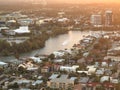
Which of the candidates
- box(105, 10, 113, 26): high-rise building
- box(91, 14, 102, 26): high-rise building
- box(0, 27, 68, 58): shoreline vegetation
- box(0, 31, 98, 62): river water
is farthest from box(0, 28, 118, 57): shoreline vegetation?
box(105, 10, 113, 26): high-rise building

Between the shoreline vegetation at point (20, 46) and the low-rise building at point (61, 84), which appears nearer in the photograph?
the low-rise building at point (61, 84)

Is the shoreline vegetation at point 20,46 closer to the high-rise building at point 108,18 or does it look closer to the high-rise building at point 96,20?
the high-rise building at point 96,20

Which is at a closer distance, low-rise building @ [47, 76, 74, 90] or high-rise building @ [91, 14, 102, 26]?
low-rise building @ [47, 76, 74, 90]

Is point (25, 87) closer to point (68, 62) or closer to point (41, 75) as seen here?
point (41, 75)

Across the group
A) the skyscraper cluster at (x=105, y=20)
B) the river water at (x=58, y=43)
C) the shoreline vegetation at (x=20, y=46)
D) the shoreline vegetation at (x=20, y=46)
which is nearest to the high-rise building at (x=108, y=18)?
the skyscraper cluster at (x=105, y=20)

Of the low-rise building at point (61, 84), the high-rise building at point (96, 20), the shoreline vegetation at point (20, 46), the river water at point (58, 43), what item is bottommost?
the high-rise building at point (96, 20)

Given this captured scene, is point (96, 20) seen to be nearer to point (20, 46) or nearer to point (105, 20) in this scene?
point (105, 20)

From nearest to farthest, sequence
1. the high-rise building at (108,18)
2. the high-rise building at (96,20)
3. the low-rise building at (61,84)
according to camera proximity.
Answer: the low-rise building at (61,84), the high-rise building at (108,18), the high-rise building at (96,20)

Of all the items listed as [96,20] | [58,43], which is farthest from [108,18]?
[58,43]

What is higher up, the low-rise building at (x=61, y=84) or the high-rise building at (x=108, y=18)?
the low-rise building at (x=61, y=84)

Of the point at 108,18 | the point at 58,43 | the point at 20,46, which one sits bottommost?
the point at 108,18

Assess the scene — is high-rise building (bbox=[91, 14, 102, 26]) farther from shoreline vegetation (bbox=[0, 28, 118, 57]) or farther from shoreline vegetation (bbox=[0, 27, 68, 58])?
shoreline vegetation (bbox=[0, 28, 118, 57])

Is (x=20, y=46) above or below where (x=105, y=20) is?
above
